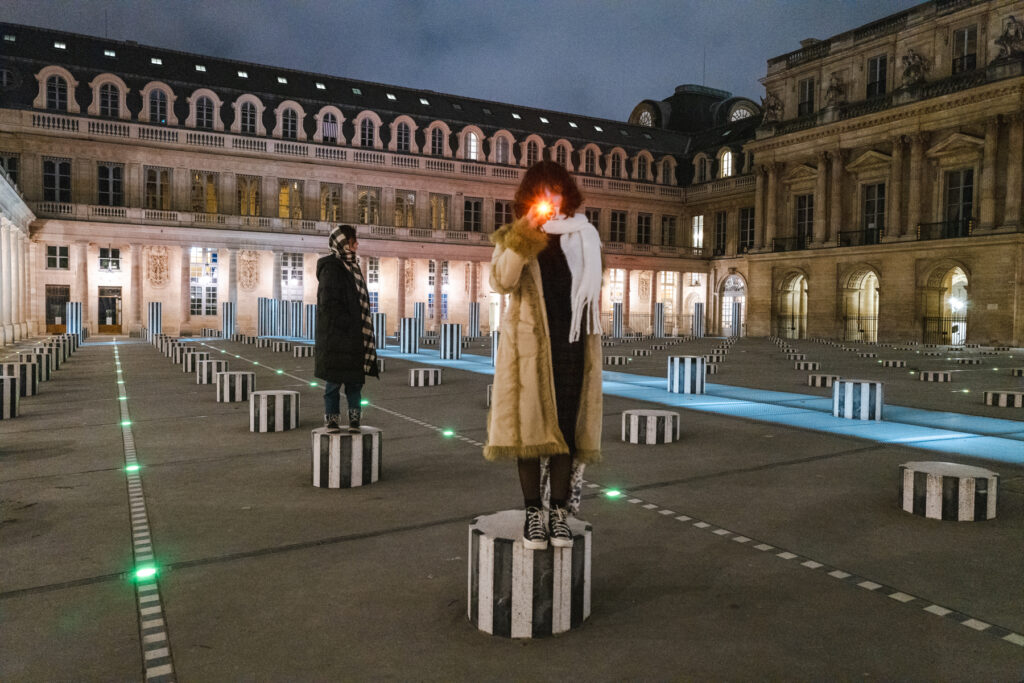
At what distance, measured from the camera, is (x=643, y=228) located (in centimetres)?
5972

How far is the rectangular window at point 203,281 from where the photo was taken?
4512 cm

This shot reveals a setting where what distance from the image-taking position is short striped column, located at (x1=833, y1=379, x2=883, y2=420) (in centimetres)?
1077

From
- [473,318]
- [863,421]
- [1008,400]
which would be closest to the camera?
[863,421]

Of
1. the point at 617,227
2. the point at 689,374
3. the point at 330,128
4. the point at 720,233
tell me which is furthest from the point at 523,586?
the point at 720,233

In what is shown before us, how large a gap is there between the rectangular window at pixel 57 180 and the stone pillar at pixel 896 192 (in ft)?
151

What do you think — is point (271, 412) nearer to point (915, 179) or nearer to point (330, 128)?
point (915, 179)

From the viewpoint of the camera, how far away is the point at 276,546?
472 cm

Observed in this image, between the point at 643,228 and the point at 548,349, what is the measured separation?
58.0 meters

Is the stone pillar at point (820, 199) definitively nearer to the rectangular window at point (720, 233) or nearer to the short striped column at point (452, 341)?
the rectangular window at point (720, 233)

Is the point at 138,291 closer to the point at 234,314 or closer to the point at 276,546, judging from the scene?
the point at 234,314

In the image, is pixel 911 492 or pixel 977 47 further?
pixel 977 47

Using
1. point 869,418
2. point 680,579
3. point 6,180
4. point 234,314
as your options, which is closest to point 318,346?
point 680,579

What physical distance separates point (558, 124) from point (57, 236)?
36.4 metres

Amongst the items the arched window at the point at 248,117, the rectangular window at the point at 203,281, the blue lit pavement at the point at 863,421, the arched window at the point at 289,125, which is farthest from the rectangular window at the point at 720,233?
the blue lit pavement at the point at 863,421
